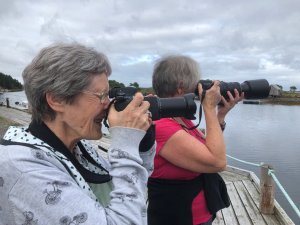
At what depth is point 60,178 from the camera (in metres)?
1.09

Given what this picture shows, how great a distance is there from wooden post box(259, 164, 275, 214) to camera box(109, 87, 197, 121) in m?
2.93

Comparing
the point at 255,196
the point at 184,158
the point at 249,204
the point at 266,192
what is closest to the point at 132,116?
the point at 184,158

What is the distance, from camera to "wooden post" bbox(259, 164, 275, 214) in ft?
14.1

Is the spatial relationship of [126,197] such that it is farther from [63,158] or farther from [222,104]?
[222,104]

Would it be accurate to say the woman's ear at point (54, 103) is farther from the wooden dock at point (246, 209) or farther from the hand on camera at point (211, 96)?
the wooden dock at point (246, 209)

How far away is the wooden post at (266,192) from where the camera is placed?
4293 mm

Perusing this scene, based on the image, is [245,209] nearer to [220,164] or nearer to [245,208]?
[245,208]

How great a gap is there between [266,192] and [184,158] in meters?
2.84

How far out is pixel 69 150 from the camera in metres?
1.30

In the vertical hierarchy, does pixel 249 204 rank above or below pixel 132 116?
below

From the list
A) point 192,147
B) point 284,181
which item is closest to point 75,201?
point 192,147

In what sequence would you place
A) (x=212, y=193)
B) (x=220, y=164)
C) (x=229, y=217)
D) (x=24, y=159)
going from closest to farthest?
(x=24, y=159)
(x=220, y=164)
(x=212, y=193)
(x=229, y=217)

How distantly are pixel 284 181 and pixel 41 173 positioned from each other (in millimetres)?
10982

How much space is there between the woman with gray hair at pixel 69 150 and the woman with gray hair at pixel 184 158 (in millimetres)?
596
